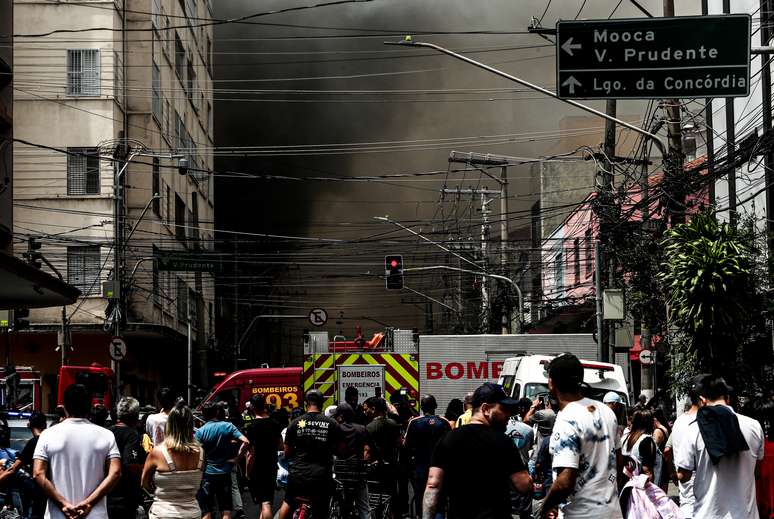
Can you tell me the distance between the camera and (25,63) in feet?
154

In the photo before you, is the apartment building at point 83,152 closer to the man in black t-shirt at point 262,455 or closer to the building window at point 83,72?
the building window at point 83,72

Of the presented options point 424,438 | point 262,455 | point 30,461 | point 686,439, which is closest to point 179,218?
point 262,455

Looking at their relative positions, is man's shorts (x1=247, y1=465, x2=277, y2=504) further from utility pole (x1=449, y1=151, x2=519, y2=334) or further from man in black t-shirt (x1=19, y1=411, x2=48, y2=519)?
utility pole (x1=449, y1=151, x2=519, y2=334)

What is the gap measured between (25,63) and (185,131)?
17.4 meters

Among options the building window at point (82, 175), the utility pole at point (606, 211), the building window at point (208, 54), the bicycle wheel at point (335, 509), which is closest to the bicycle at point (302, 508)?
the bicycle wheel at point (335, 509)

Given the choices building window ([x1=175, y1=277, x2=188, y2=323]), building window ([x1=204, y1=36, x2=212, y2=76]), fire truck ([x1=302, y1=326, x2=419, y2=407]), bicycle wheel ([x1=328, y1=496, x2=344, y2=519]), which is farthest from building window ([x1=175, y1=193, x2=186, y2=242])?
bicycle wheel ([x1=328, y1=496, x2=344, y2=519])

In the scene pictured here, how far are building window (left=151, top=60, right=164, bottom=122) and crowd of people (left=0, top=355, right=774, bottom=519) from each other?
121 ft

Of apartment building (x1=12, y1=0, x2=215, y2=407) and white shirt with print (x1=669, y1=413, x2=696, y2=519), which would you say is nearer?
white shirt with print (x1=669, y1=413, x2=696, y2=519)

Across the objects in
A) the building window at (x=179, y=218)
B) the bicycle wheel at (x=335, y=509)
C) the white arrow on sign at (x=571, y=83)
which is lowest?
the bicycle wheel at (x=335, y=509)

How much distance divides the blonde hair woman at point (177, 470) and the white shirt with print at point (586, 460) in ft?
14.5

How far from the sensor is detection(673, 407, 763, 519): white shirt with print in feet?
29.1

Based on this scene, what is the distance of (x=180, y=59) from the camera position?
62531mm

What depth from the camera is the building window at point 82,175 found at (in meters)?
47.1

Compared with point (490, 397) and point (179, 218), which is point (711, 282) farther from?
point (179, 218)
